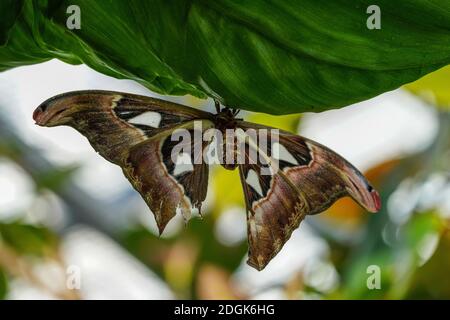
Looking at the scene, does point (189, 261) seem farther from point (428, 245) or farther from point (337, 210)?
point (428, 245)

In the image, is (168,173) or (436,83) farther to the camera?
(436,83)

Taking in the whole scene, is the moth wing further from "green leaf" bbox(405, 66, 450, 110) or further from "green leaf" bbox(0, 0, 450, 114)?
"green leaf" bbox(405, 66, 450, 110)

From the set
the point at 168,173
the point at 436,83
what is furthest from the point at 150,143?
the point at 436,83

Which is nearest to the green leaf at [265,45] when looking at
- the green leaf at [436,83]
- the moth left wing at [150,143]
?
the moth left wing at [150,143]

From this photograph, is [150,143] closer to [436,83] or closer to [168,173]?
[168,173]

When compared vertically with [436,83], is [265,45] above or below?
below

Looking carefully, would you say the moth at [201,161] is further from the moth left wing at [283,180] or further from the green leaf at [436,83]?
the green leaf at [436,83]
